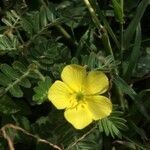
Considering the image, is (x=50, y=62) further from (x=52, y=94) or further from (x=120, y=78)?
(x=120, y=78)

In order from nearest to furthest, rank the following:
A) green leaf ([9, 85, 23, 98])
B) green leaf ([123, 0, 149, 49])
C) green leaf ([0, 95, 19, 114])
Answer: green leaf ([9, 85, 23, 98]), green leaf ([0, 95, 19, 114]), green leaf ([123, 0, 149, 49])

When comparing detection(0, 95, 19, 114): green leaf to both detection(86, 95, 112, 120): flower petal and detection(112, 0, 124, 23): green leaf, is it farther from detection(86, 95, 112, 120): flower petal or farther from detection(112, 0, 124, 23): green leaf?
detection(112, 0, 124, 23): green leaf

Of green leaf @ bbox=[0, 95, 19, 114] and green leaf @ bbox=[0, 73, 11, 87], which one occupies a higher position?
green leaf @ bbox=[0, 73, 11, 87]

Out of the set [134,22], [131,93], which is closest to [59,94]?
[131,93]

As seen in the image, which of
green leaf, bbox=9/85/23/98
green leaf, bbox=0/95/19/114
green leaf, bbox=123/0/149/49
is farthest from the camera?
green leaf, bbox=123/0/149/49

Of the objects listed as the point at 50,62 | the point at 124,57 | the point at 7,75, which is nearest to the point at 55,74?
the point at 50,62

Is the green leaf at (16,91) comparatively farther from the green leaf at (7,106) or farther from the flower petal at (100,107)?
the flower petal at (100,107)

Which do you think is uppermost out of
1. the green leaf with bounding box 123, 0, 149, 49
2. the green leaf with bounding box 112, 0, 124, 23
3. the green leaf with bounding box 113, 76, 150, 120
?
the green leaf with bounding box 112, 0, 124, 23

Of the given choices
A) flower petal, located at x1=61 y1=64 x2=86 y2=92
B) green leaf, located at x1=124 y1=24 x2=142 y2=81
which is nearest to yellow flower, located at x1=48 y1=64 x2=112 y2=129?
flower petal, located at x1=61 y1=64 x2=86 y2=92

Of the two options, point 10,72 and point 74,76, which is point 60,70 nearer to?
point 74,76
